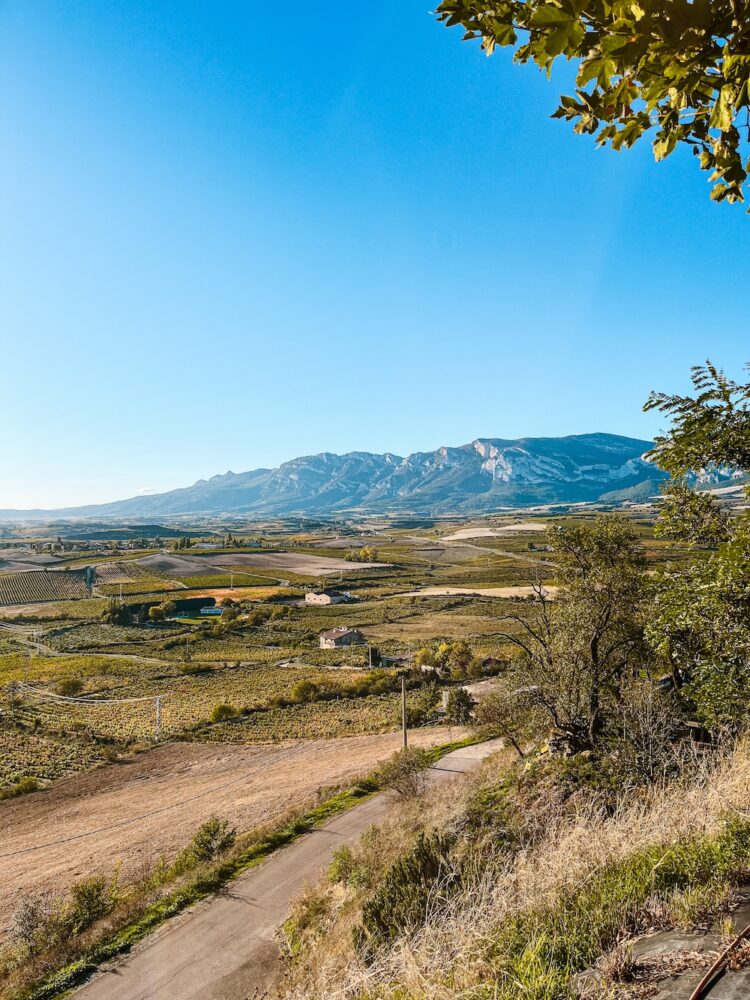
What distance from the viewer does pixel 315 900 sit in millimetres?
14281

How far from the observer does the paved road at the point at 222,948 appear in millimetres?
12938

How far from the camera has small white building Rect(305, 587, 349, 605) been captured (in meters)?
125

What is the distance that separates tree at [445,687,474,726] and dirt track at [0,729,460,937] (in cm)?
201

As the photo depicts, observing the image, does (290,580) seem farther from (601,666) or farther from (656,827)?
(656,827)

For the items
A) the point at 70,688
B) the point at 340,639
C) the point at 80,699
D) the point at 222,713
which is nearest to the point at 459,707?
the point at 222,713

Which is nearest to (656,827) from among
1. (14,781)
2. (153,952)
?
(153,952)

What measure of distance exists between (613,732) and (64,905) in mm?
20511

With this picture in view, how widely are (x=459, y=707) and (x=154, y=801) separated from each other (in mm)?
24574

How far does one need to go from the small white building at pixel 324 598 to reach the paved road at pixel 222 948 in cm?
10507

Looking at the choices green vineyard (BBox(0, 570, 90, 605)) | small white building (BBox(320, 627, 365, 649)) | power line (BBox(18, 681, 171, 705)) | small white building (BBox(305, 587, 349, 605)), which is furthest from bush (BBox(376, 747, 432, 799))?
green vineyard (BBox(0, 570, 90, 605))

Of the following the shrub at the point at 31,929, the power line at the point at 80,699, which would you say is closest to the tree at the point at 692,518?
the shrub at the point at 31,929

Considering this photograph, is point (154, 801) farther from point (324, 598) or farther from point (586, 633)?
point (324, 598)

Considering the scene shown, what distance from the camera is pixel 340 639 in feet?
279

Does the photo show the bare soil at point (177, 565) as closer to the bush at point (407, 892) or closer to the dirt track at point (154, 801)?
the dirt track at point (154, 801)
